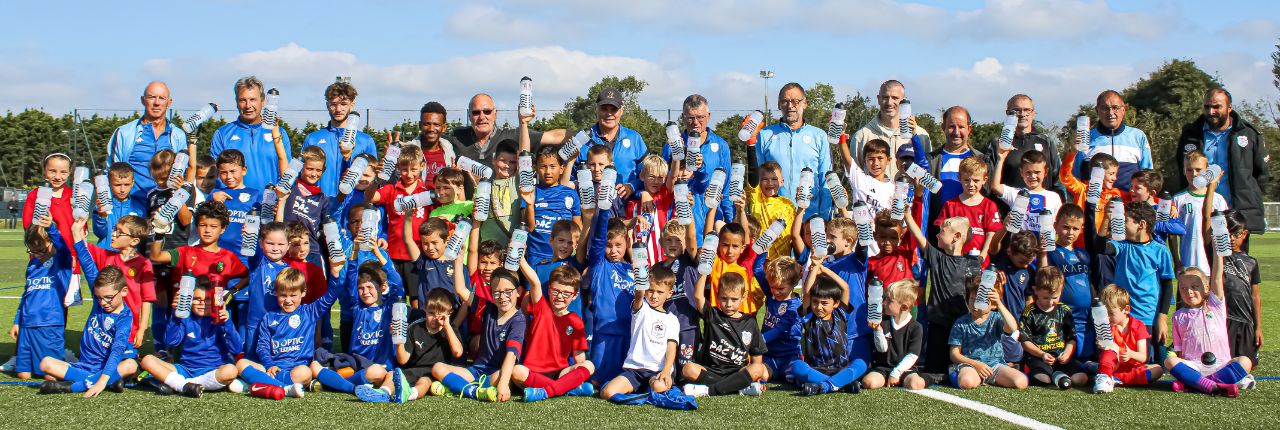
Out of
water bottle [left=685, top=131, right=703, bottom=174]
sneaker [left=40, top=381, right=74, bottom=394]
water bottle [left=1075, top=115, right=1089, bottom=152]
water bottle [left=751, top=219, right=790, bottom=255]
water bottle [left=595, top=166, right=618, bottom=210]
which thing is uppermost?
water bottle [left=1075, top=115, right=1089, bottom=152]

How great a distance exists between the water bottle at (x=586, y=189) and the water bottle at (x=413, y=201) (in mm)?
1083

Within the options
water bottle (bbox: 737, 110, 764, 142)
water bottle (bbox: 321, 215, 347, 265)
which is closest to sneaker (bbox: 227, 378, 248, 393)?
water bottle (bbox: 321, 215, 347, 265)

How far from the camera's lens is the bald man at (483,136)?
8.52 meters

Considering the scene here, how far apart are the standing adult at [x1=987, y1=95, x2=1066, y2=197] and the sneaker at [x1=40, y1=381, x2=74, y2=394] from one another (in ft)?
21.6

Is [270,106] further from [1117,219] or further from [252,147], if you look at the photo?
[1117,219]

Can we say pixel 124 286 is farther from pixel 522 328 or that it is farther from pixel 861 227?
pixel 861 227

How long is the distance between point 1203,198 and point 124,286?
24.9 ft

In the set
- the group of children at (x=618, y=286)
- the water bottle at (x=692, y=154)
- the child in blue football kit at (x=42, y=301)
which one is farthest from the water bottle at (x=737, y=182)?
the child in blue football kit at (x=42, y=301)

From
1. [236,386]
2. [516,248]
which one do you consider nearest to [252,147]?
[236,386]

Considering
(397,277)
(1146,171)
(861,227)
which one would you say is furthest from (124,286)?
(1146,171)

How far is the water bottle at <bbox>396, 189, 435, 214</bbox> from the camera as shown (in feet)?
23.4

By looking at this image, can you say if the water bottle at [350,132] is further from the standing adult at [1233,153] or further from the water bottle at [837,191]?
the standing adult at [1233,153]

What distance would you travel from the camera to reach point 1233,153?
8531 millimetres

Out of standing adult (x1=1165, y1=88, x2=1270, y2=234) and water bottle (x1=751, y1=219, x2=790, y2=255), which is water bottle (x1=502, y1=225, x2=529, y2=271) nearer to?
water bottle (x1=751, y1=219, x2=790, y2=255)
